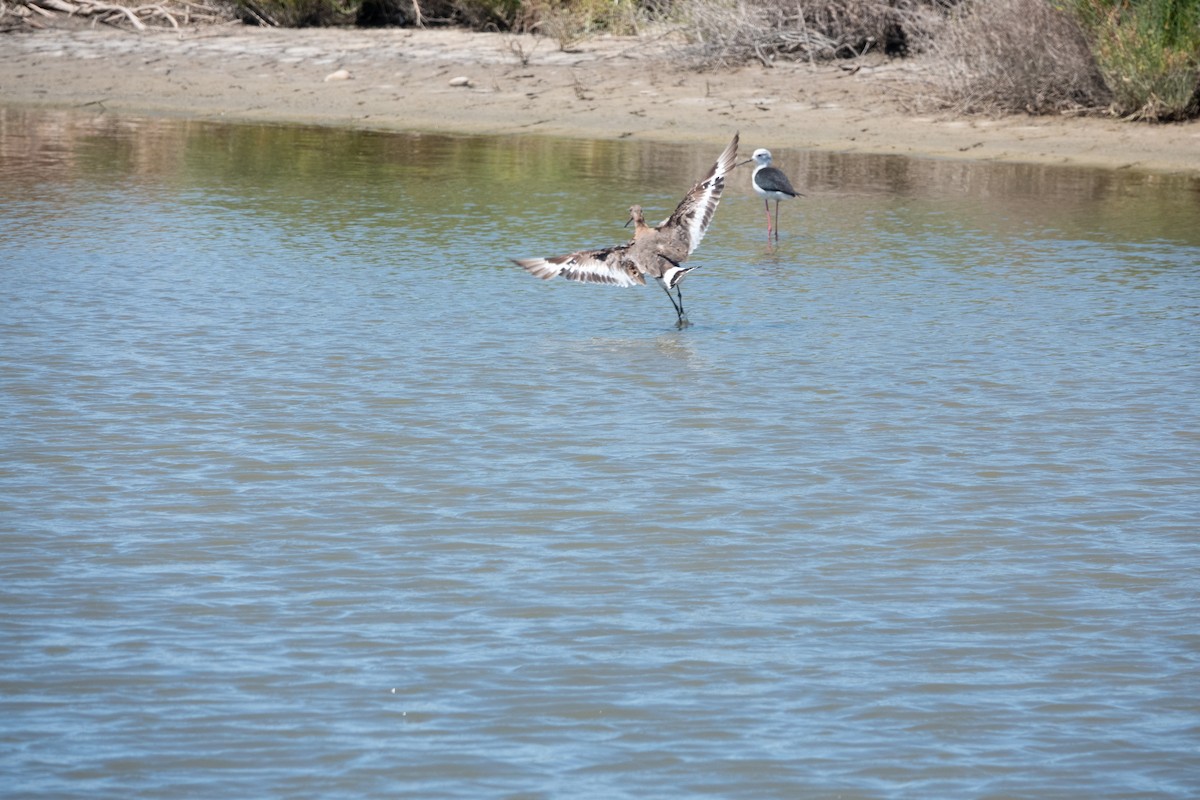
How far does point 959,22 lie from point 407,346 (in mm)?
11637

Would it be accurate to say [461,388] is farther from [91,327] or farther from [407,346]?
[91,327]

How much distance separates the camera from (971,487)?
24.1 feet

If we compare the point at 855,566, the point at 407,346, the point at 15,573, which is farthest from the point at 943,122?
the point at 15,573

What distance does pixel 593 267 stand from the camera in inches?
412

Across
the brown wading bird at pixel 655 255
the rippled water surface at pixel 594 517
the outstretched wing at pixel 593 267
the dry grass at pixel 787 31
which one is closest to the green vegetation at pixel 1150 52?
the dry grass at pixel 787 31

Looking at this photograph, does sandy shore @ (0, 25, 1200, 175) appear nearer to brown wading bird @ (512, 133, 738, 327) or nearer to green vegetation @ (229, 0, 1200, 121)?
green vegetation @ (229, 0, 1200, 121)

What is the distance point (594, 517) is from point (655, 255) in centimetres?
406

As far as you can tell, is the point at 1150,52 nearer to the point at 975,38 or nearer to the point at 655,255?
the point at 975,38

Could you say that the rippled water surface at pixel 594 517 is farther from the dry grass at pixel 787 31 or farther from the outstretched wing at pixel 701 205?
the dry grass at pixel 787 31

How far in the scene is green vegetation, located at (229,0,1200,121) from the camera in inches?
706

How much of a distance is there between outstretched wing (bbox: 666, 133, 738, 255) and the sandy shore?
25.9 ft

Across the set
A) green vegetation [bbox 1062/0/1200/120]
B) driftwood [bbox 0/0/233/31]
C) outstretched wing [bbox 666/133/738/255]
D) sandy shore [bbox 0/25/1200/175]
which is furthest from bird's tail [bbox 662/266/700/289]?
driftwood [bbox 0/0/233/31]

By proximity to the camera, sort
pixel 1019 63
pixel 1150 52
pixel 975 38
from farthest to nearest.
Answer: pixel 975 38
pixel 1019 63
pixel 1150 52

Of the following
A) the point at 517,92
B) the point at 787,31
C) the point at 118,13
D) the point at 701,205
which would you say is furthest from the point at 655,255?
the point at 118,13
